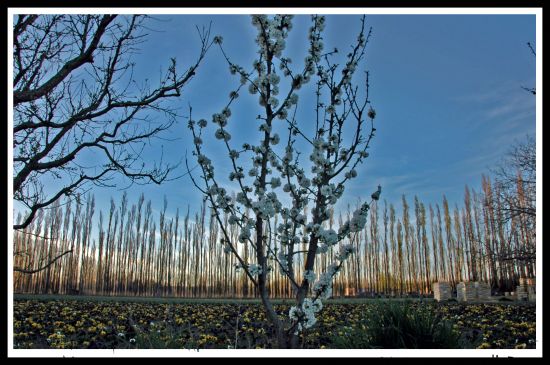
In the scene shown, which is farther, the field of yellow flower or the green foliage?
the field of yellow flower

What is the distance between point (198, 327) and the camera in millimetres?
6145

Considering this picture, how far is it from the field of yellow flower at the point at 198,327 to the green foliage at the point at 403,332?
2.34 feet

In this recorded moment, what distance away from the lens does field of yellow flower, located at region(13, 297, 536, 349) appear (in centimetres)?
520

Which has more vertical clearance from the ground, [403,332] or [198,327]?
[403,332]

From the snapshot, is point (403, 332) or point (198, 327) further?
point (198, 327)

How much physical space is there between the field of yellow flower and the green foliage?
2.34 feet

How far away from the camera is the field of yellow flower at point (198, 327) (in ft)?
17.1

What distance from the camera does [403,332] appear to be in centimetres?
319

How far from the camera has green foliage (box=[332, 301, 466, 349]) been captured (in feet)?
10.3

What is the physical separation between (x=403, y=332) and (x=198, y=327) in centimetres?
380

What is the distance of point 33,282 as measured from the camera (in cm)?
1639

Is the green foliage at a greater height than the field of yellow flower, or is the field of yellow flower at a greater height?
the green foliage

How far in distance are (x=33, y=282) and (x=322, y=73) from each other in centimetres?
1738
